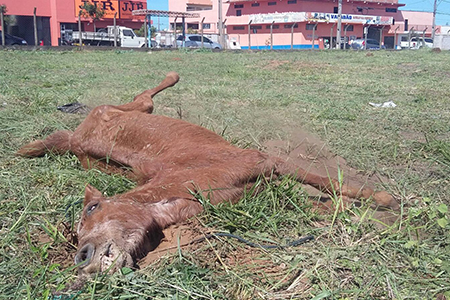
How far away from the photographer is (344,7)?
60.8m

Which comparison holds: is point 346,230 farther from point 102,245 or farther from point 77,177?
point 77,177

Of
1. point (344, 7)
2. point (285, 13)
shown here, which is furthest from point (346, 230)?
point (344, 7)

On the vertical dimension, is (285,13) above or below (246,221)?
above

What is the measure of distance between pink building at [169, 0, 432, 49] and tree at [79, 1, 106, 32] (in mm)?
13093

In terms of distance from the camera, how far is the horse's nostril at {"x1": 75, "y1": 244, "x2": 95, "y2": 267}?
6.77 feet

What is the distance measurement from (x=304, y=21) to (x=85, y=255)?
54461mm

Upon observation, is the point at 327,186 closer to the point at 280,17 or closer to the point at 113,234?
the point at 113,234

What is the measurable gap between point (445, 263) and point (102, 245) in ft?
6.06

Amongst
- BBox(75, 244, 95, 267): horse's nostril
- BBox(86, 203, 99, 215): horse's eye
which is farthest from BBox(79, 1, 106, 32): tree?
BBox(75, 244, 95, 267): horse's nostril

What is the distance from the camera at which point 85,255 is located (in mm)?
2125

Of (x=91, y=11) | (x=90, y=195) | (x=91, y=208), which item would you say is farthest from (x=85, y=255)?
(x=91, y=11)

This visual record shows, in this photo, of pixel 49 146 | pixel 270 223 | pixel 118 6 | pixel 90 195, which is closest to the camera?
pixel 90 195

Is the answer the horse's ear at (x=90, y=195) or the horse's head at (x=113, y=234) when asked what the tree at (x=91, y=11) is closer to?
the horse's ear at (x=90, y=195)

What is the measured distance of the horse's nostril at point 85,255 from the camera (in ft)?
6.77
